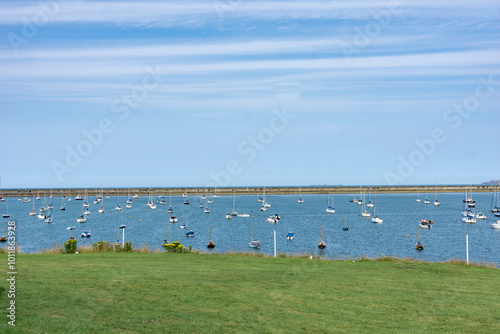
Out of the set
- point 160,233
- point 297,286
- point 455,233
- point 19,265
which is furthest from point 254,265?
point 455,233

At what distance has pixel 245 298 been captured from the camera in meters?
17.4

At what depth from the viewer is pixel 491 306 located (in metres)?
17.6

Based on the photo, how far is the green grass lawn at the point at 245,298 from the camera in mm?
14320

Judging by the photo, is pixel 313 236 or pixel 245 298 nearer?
pixel 245 298

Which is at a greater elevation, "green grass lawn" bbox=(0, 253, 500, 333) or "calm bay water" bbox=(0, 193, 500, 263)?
"green grass lawn" bbox=(0, 253, 500, 333)

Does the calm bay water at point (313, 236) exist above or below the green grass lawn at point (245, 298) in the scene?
below

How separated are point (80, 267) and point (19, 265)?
247 cm

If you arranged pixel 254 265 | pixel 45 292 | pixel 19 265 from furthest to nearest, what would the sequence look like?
1. pixel 254 265
2. pixel 19 265
3. pixel 45 292

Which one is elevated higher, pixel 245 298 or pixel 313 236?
pixel 245 298

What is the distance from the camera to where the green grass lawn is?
14.3 m

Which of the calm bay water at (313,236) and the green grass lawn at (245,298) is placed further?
the calm bay water at (313,236)

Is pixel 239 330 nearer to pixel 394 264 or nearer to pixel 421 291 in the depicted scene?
pixel 421 291

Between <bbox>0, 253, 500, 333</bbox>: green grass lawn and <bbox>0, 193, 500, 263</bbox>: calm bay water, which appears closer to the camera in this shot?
<bbox>0, 253, 500, 333</bbox>: green grass lawn

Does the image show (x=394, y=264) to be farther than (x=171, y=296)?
Yes
